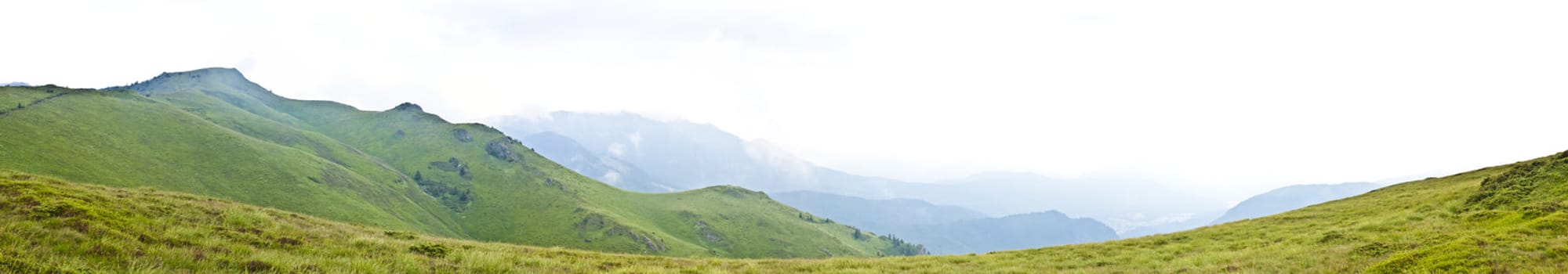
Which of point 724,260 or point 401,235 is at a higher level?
point 401,235

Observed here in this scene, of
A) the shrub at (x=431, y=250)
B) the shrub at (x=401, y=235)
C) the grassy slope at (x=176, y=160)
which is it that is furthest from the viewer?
the grassy slope at (x=176, y=160)

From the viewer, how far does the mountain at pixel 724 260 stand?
13836 millimetres

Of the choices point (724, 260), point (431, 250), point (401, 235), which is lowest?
point (724, 260)


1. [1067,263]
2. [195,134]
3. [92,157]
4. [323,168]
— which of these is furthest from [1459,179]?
[195,134]

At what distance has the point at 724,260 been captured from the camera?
94.8ft

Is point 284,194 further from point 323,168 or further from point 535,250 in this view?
point 535,250

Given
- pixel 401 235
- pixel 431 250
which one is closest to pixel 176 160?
pixel 401 235

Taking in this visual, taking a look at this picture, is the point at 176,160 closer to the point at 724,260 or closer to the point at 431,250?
the point at 431,250

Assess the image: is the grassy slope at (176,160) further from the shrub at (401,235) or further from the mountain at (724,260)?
the mountain at (724,260)

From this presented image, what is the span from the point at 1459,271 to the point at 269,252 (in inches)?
1202

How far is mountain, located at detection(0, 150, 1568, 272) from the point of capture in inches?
545

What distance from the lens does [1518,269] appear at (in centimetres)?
1374

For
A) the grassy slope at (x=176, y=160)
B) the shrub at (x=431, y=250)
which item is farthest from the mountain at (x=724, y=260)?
the grassy slope at (x=176, y=160)

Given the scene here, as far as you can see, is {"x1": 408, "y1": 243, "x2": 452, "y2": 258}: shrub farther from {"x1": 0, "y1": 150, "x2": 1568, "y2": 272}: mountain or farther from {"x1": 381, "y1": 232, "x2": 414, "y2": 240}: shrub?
{"x1": 381, "y1": 232, "x2": 414, "y2": 240}: shrub
